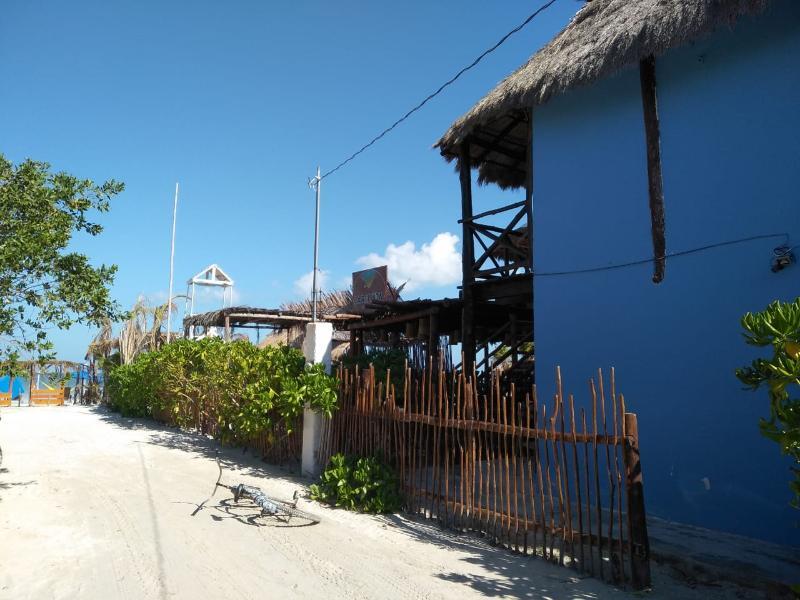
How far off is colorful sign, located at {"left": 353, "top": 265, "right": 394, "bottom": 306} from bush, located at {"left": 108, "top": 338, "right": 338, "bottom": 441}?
4559 mm

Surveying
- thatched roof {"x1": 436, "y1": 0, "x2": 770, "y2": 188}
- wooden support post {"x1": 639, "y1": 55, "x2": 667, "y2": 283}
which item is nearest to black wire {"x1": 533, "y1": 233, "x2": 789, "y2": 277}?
wooden support post {"x1": 639, "y1": 55, "x2": 667, "y2": 283}

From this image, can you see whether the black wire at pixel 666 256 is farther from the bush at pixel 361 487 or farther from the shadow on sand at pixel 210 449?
the shadow on sand at pixel 210 449

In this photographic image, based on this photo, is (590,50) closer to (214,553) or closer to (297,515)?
(297,515)

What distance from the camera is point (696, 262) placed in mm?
5992

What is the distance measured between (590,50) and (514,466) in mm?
4918

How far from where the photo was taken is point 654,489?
609cm

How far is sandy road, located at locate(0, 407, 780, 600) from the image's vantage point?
162 inches

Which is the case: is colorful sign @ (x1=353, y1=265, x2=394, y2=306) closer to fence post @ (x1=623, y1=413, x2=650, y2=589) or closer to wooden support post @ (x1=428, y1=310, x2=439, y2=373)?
wooden support post @ (x1=428, y1=310, x2=439, y2=373)

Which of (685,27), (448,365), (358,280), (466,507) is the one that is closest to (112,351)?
(358,280)

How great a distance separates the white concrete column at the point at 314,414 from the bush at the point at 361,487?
1028 millimetres

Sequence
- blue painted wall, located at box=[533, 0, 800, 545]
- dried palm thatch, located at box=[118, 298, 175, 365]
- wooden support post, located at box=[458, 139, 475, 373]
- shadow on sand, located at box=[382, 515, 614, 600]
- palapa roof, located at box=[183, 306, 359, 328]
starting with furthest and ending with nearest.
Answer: dried palm thatch, located at box=[118, 298, 175, 365], palapa roof, located at box=[183, 306, 359, 328], wooden support post, located at box=[458, 139, 475, 373], blue painted wall, located at box=[533, 0, 800, 545], shadow on sand, located at box=[382, 515, 614, 600]

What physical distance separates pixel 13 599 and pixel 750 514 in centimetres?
617

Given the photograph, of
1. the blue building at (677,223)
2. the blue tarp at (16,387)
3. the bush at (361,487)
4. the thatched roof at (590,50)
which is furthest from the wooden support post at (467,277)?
the blue tarp at (16,387)

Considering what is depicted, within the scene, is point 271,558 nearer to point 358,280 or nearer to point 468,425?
point 468,425
